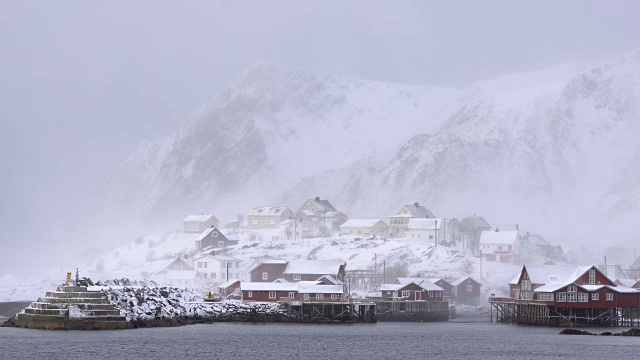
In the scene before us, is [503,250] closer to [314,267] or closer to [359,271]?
[359,271]

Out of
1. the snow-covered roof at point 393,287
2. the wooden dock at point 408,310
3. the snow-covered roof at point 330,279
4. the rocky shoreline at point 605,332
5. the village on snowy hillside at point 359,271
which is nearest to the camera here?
the rocky shoreline at point 605,332

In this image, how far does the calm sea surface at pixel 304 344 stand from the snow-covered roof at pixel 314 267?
3935 centimetres

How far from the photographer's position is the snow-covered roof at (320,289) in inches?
5241

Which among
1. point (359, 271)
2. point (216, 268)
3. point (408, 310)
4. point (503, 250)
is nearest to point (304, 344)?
point (408, 310)

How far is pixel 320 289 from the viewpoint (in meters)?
134

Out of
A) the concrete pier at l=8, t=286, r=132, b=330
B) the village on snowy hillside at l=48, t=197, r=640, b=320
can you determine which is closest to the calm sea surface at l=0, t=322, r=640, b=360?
the concrete pier at l=8, t=286, r=132, b=330

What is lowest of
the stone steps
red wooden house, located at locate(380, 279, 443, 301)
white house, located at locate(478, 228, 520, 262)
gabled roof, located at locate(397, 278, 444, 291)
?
the stone steps

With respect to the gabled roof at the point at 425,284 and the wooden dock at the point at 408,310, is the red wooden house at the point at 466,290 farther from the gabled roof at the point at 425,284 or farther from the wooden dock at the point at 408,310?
the wooden dock at the point at 408,310

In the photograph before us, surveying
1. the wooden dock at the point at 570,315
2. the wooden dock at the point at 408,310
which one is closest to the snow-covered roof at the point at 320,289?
the wooden dock at the point at 408,310

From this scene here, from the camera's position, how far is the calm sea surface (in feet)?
293

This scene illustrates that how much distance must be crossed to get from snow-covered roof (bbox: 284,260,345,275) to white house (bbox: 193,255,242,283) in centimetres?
1766

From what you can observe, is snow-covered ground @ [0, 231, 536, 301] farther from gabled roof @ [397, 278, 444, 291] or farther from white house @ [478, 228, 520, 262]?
gabled roof @ [397, 278, 444, 291]

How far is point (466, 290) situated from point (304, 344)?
223 ft

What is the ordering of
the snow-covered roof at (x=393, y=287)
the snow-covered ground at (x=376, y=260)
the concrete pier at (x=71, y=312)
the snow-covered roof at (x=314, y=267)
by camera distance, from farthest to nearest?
the snow-covered ground at (x=376, y=260) → the snow-covered roof at (x=314, y=267) → the snow-covered roof at (x=393, y=287) → the concrete pier at (x=71, y=312)
